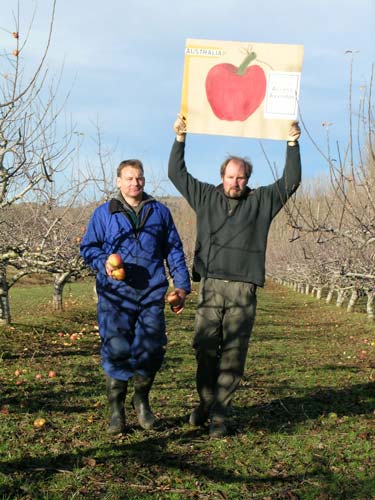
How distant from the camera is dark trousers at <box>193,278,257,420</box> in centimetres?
438

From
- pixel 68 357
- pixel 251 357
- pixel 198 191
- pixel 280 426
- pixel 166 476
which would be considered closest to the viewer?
pixel 166 476

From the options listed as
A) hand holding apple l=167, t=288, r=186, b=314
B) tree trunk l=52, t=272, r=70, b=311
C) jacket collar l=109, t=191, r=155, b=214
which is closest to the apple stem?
jacket collar l=109, t=191, r=155, b=214

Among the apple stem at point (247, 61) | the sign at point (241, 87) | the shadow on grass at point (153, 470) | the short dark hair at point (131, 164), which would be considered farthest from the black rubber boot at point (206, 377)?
the apple stem at point (247, 61)

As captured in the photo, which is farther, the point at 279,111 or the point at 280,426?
the point at 280,426

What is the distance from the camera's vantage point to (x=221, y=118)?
4336 mm

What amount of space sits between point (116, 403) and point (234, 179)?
2.10 meters

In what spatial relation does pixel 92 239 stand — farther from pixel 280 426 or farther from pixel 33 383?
pixel 33 383

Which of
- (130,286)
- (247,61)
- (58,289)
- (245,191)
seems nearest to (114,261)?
(130,286)

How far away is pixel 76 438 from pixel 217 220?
2.15 metres

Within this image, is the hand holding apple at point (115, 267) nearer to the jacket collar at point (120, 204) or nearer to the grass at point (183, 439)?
the jacket collar at point (120, 204)

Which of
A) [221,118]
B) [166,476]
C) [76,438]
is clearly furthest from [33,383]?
[221,118]

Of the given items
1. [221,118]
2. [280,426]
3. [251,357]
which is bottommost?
[251,357]

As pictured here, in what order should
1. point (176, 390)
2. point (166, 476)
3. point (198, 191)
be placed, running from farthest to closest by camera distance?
point (176, 390) → point (198, 191) → point (166, 476)

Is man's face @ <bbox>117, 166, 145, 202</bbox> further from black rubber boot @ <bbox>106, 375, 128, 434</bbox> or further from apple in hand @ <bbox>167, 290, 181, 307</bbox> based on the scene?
black rubber boot @ <bbox>106, 375, 128, 434</bbox>
